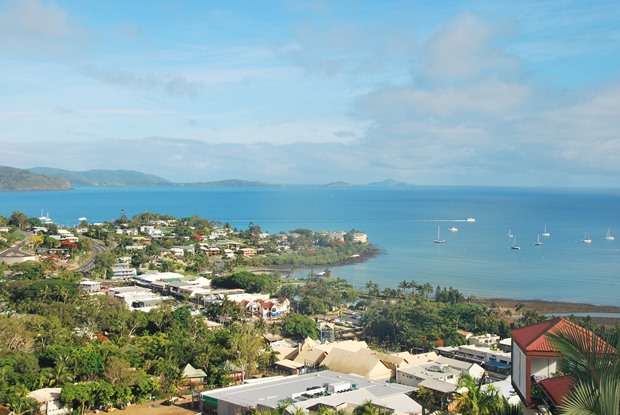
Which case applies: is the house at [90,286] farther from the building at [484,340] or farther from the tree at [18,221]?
the tree at [18,221]

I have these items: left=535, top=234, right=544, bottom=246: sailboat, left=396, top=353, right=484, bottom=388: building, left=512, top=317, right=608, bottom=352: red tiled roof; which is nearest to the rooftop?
left=396, top=353, right=484, bottom=388: building

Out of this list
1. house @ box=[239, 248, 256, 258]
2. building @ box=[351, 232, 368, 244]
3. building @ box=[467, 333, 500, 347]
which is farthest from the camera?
building @ box=[351, 232, 368, 244]

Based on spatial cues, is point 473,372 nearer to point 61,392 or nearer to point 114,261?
point 61,392

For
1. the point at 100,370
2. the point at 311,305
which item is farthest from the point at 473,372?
the point at 311,305

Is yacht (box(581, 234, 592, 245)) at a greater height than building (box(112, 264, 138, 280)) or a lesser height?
greater

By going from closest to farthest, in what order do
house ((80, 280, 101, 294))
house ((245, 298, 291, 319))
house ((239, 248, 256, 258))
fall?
house ((245, 298, 291, 319)) → house ((80, 280, 101, 294)) → house ((239, 248, 256, 258))

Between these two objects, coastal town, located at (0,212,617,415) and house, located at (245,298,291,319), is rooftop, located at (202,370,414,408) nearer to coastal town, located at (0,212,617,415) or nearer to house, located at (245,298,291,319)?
coastal town, located at (0,212,617,415)

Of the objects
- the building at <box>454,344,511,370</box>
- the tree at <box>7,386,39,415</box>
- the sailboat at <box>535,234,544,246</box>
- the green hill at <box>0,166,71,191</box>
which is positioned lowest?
the building at <box>454,344,511,370</box>
